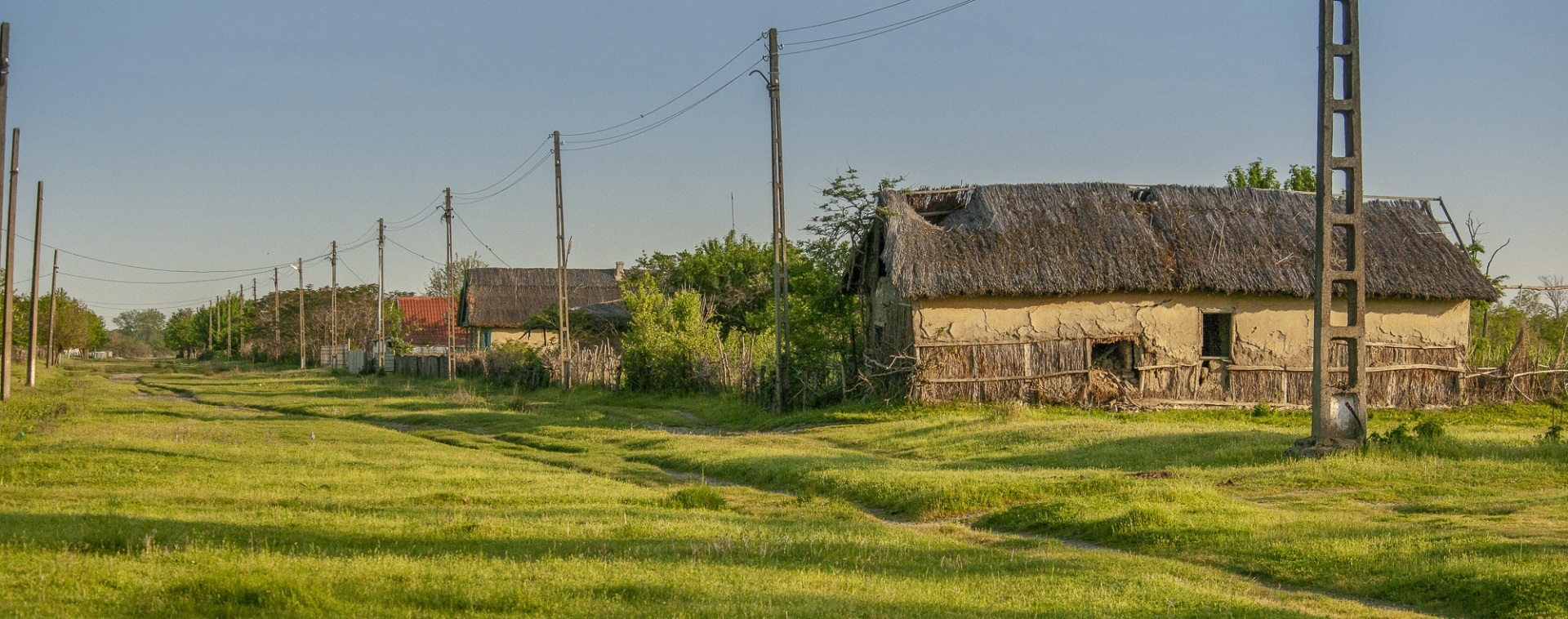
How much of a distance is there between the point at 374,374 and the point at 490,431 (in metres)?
29.1

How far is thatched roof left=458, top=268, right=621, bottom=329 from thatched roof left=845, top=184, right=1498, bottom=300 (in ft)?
103

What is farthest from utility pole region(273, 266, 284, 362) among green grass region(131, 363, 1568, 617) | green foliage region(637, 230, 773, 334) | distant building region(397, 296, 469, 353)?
green grass region(131, 363, 1568, 617)

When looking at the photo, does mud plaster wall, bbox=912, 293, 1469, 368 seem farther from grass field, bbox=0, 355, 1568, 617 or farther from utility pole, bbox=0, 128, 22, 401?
utility pole, bbox=0, 128, 22, 401

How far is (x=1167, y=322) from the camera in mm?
24297

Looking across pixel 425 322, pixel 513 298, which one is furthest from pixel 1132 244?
pixel 425 322

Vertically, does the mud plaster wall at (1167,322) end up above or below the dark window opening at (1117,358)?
above

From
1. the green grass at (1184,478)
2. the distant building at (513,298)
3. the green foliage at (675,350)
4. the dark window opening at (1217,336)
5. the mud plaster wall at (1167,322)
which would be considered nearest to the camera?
the green grass at (1184,478)

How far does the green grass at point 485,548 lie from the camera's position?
23.1 ft

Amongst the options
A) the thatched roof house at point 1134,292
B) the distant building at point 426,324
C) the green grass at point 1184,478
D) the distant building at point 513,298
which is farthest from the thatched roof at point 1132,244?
the distant building at point 426,324

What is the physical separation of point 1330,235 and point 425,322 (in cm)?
6050

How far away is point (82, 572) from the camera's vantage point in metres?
7.30

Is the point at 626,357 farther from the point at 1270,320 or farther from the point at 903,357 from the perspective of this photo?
the point at 1270,320

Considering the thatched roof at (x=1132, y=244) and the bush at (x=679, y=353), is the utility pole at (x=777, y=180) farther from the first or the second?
the bush at (x=679, y=353)

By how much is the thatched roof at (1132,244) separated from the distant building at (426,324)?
1700 inches
